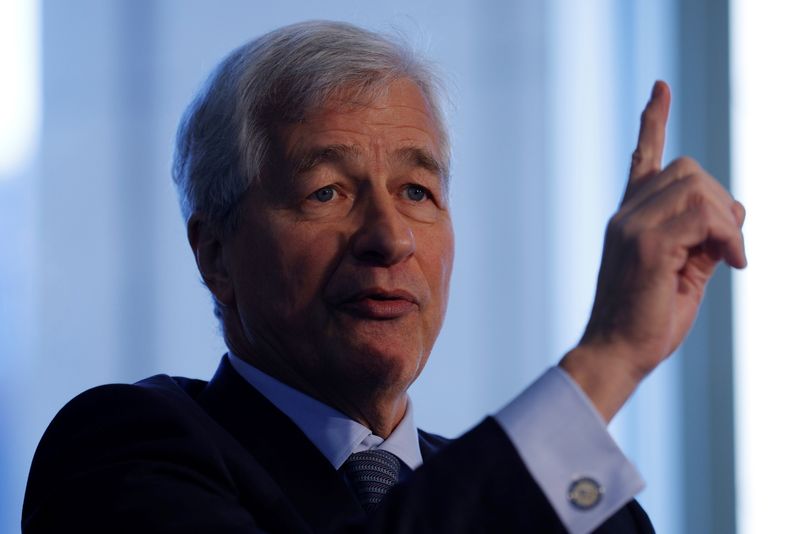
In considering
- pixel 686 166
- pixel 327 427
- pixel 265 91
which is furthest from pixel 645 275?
pixel 265 91

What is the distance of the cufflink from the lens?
3.10 ft

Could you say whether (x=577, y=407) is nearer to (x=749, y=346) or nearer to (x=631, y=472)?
(x=631, y=472)

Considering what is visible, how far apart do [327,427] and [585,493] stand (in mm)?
593

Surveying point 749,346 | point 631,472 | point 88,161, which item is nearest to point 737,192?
point 749,346

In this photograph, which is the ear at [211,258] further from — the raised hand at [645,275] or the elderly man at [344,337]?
the raised hand at [645,275]

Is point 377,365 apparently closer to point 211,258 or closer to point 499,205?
point 211,258

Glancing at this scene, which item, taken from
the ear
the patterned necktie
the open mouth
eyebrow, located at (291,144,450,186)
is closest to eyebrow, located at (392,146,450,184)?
eyebrow, located at (291,144,450,186)

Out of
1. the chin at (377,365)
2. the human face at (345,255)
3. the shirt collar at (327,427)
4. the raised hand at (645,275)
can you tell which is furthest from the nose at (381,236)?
the raised hand at (645,275)

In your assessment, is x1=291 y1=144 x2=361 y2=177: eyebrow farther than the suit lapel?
Yes

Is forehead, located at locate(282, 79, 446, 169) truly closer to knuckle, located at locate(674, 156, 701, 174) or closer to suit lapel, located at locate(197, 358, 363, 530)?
suit lapel, located at locate(197, 358, 363, 530)

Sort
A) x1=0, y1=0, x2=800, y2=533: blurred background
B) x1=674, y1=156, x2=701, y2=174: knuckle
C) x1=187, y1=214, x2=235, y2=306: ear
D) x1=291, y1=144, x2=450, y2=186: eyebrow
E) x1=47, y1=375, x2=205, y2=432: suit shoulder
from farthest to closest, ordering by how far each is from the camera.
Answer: x1=0, y1=0, x2=800, y2=533: blurred background, x1=187, y1=214, x2=235, y2=306: ear, x1=291, y1=144, x2=450, y2=186: eyebrow, x1=47, y1=375, x2=205, y2=432: suit shoulder, x1=674, y1=156, x2=701, y2=174: knuckle

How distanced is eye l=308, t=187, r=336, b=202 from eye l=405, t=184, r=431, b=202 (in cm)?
12

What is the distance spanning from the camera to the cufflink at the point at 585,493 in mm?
943

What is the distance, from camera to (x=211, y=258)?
1.66 meters
